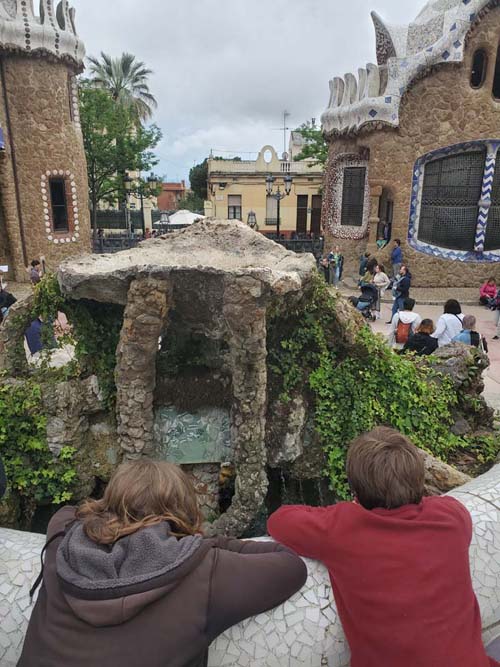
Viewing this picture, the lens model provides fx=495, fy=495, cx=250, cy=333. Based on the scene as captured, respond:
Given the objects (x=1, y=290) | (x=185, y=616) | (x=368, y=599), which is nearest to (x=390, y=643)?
(x=368, y=599)

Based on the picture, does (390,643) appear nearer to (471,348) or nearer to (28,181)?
(471,348)

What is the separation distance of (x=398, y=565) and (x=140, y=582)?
802 millimetres

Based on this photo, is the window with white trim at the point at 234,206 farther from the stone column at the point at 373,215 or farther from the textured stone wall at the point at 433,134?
the stone column at the point at 373,215

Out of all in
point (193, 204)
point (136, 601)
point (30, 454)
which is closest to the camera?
point (136, 601)

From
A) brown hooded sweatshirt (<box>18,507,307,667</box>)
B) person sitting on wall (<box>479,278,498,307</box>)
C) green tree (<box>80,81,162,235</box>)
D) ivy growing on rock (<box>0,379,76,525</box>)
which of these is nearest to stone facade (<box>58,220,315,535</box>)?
ivy growing on rock (<box>0,379,76,525</box>)

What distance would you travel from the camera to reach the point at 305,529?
181cm

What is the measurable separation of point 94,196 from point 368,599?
18994 mm

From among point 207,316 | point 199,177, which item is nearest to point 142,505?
point 207,316

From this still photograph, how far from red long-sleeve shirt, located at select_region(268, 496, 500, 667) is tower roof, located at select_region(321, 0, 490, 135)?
11660mm

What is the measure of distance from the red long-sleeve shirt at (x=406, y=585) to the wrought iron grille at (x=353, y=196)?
1309cm

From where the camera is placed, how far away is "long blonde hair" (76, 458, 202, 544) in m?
1.47

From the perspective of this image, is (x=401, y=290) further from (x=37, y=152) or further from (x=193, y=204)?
(x=193, y=204)

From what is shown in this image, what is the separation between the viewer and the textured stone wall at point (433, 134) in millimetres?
10891

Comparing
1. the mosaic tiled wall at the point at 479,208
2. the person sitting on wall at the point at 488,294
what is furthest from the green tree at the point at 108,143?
the person sitting on wall at the point at 488,294
